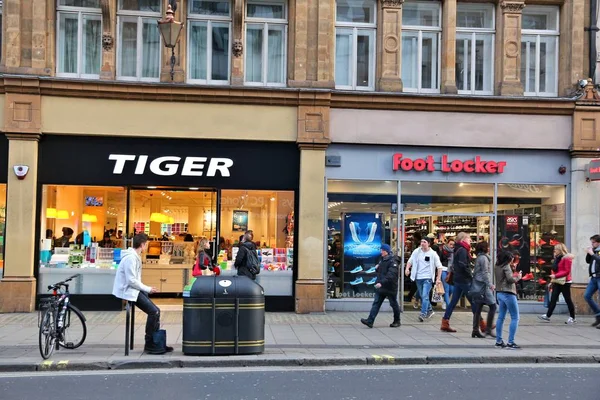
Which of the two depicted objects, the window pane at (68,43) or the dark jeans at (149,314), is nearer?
the dark jeans at (149,314)

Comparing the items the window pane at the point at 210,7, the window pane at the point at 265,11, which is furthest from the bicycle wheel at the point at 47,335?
the window pane at the point at 265,11

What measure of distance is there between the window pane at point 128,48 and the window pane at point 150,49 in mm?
210

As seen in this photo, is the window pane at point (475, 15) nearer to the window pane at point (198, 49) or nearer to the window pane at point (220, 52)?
the window pane at point (220, 52)

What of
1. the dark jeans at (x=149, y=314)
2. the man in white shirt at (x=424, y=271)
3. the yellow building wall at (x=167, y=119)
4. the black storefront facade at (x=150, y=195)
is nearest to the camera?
the dark jeans at (x=149, y=314)

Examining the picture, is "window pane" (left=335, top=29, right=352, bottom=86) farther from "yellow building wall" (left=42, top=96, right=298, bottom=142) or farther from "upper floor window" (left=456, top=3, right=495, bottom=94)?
"upper floor window" (left=456, top=3, right=495, bottom=94)


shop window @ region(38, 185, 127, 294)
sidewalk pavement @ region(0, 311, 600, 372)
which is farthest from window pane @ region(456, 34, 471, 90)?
shop window @ region(38, 185, 127, 294)

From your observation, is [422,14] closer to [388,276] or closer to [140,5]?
[140,5]

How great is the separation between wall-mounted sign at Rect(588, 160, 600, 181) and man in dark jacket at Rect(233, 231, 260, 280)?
815 cm

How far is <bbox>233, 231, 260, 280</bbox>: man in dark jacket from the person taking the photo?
44.3 feet

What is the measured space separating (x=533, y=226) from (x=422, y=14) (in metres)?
5.85

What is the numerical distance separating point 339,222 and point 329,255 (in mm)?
818

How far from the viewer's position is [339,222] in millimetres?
15172

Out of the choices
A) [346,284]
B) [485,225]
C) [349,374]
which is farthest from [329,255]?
[349,374]

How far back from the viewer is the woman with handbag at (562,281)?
45.4 feet
